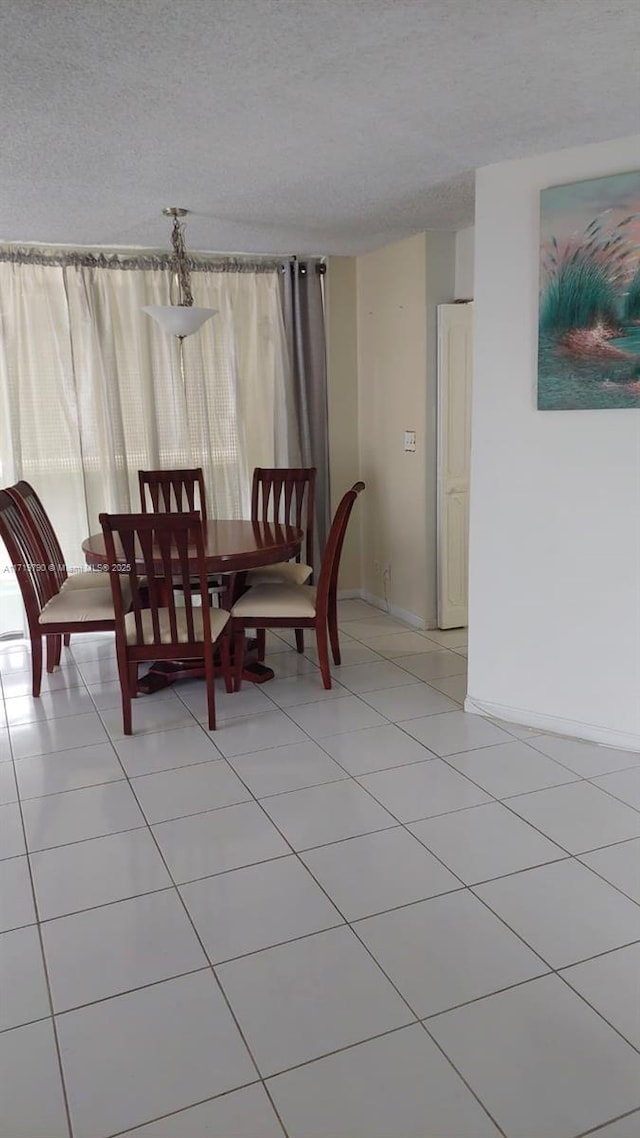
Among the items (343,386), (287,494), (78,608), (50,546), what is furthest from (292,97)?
(343,386)

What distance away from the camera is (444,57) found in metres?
2.17

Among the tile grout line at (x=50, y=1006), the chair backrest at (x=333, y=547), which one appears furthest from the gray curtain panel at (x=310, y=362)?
the tile grout line at (x=50, y=1006)

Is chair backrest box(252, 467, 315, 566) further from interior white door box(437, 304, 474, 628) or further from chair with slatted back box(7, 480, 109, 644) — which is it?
chair with slatted back box(7, 480, 109, 644)

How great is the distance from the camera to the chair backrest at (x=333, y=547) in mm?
3824

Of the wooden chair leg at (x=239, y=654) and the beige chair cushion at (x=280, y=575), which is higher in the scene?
the beige chair cushion at (x=280, y=575)

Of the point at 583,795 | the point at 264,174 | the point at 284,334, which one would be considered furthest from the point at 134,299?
the point at 583,795

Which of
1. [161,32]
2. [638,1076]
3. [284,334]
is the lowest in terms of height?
[638,1076]

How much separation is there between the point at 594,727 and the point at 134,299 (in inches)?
140

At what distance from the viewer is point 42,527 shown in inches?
173

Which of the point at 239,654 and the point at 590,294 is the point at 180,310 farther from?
the point at 590,294

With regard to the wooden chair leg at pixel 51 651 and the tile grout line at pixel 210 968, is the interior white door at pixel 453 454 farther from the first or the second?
the tile grout line at pixel 210 968

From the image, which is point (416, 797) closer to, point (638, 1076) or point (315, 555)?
point (638, 1076)

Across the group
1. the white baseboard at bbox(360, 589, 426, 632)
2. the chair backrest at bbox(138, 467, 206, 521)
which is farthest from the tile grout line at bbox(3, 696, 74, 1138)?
the white baseboard at bbox(360, 589, 426, 632)

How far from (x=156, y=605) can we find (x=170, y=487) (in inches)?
57.6
